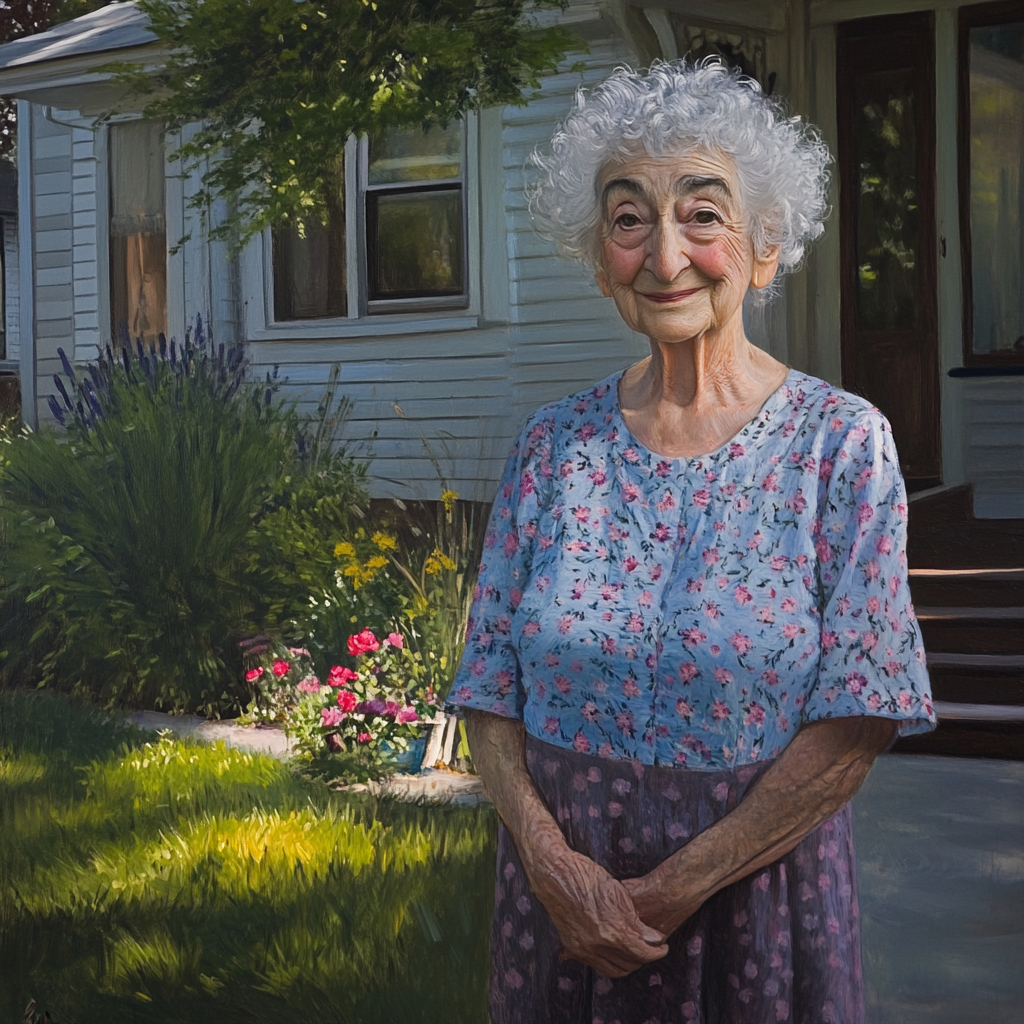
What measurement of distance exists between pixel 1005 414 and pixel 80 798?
8.10 feet

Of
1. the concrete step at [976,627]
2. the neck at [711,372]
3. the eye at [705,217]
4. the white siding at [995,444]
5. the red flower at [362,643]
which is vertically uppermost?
the eye at [705,217]

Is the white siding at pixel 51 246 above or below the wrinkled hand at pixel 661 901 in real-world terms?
above

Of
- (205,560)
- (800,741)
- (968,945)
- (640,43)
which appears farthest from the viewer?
(205,560)

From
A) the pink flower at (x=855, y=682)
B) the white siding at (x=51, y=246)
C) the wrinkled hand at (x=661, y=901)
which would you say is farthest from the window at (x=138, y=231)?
the pink flower at (x=855, y=682)

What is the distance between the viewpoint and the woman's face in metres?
2.04

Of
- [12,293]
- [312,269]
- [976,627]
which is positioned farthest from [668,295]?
[12,293]

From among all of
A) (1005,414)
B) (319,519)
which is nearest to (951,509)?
(1005,414)

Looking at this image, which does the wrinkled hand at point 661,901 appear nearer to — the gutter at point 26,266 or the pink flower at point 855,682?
the pink flower at point 855,682

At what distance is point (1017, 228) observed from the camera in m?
2.33

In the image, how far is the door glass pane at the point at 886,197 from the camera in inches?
98.5

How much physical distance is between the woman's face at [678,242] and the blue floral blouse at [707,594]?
0.19 meters

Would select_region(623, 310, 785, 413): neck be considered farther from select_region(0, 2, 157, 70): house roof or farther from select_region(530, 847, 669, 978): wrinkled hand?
select_region(0, 2, 157, 70): house roof

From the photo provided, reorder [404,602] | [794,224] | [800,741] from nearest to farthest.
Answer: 1. [800,741]
2. [794,224]
3. [404,602]

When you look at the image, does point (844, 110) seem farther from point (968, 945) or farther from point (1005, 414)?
point (968, 945)
